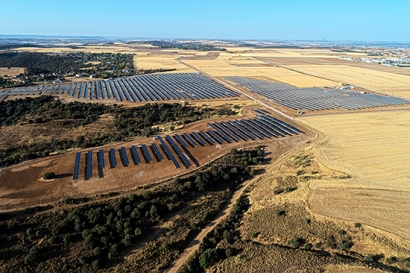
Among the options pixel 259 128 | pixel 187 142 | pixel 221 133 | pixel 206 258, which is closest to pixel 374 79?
pixel 259 128

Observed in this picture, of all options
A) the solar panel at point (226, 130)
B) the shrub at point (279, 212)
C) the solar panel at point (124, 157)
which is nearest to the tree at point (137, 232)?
the solar panel at point (124, 157)

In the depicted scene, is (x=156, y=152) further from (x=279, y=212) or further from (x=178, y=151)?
(x=279, y=212)

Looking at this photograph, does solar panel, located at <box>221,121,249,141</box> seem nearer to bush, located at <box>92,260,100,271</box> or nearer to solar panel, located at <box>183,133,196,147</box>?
solar panel, located at <box>183,133,196,147</box>

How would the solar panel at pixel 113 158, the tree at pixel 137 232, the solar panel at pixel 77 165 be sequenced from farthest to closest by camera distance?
the solar panel at pixel 113 158, the solar panel at pixel 77 165, the tree at pixel 137 232

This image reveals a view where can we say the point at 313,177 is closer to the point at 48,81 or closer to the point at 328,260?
the point at 328,260

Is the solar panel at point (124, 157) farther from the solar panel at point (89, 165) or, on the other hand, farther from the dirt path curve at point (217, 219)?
the dirt path curve at point (217, 219)

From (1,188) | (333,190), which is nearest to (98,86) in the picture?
(1,188)

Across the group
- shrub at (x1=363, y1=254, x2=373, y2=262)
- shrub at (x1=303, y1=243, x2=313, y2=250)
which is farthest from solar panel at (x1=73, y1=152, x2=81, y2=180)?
shrub at (x1=363, y1=254, x2=373, y2=262)
